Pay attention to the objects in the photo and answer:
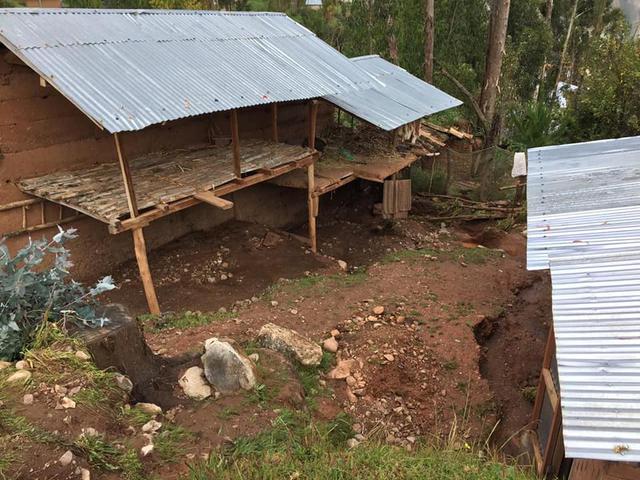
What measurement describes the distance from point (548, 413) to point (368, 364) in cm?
199

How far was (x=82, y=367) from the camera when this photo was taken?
11.1ft

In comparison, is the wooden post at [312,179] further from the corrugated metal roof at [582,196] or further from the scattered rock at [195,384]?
the scattered rock at [195,384]

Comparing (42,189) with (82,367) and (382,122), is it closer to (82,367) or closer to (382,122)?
(82,367)

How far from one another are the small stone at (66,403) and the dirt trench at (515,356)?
4.07 metres

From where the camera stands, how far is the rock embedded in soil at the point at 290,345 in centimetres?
511

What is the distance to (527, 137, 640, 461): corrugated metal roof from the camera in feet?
8.27

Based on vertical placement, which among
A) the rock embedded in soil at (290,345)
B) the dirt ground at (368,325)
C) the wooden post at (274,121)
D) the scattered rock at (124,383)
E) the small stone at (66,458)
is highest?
the wooden post at (274,121)

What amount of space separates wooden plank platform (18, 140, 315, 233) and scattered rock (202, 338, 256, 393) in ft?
10.1

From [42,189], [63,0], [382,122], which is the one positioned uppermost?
[63,0]

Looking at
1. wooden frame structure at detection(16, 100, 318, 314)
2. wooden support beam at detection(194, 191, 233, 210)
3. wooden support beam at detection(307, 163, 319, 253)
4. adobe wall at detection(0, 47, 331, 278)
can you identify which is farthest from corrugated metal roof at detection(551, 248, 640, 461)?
wooden support beam at detection(307, 163, 319, 253)

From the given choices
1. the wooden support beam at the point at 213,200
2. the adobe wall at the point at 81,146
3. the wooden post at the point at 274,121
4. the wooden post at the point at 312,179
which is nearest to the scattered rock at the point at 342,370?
the wooden support beam at the point at 213,200

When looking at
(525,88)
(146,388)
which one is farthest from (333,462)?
(525,88)

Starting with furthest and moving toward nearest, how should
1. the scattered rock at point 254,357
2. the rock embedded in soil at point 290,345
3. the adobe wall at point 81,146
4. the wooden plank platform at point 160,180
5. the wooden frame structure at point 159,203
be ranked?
the adobe wall at point 81,146, the wooden plank platform at point 160,180, the wooden frame structure at point 159,203, the rock embedded in soil at point 290,345, the scattered rock at point 254,357

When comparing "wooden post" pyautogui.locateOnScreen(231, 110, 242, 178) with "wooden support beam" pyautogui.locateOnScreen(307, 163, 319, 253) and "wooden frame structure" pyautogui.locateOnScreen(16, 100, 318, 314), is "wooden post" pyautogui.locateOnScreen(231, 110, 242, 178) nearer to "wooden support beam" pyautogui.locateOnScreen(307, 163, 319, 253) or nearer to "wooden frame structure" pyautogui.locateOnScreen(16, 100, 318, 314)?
"wooden frame structure" pyautogui.locateOnScreen(16, 100, 318, 314)
